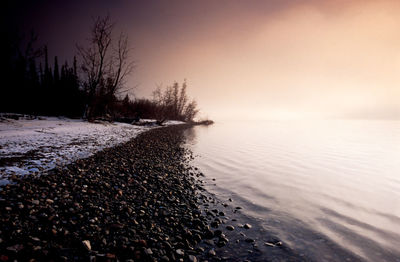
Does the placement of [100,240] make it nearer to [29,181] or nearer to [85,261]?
[85,261]

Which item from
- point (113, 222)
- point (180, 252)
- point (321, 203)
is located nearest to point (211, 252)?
point (180, 252)

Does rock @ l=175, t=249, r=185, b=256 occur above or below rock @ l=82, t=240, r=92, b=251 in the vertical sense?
below

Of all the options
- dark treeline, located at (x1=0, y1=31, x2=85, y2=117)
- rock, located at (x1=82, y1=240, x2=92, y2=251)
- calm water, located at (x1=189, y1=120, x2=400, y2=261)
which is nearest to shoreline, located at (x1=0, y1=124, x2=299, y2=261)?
rock, located at (x1=82, y1=240, x2=92, y2=251)

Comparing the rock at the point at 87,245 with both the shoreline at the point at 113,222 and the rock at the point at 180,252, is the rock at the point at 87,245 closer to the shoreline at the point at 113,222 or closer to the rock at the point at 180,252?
the shoreline at the point at 113,222

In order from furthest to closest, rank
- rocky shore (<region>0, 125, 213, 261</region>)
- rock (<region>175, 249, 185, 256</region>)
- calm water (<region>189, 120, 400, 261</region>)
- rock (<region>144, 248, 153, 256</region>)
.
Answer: calm water (<region>189, 120, 400, 261</region>) → rock (<region>175, 249, 185, 256</region>) → rock (<region>144, 248, 153, 256</region>) → rocky shore (<region>0, 125, 213, 261</region>)

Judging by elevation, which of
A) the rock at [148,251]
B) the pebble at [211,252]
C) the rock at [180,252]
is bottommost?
the pebble at [211,252]

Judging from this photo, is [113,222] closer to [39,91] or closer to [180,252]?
[180,252]

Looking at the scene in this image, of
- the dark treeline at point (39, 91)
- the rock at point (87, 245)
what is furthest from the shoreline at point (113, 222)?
the dark treeline at point (39, 91)

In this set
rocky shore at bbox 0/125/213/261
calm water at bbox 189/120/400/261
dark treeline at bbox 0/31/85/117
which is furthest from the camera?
dark treeline at bbox 0/31/85/117

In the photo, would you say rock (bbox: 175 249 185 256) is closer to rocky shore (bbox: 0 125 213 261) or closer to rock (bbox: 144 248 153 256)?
rocky shore (bbox: 0 125 213 261)

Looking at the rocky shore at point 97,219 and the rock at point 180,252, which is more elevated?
the rocky shore at point 97,219

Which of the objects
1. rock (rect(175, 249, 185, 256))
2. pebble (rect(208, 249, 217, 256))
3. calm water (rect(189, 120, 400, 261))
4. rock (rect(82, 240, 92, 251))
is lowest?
calm water (rect(189, 120, 400, 261))

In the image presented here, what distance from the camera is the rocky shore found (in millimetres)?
3525

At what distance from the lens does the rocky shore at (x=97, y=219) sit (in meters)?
3.53
